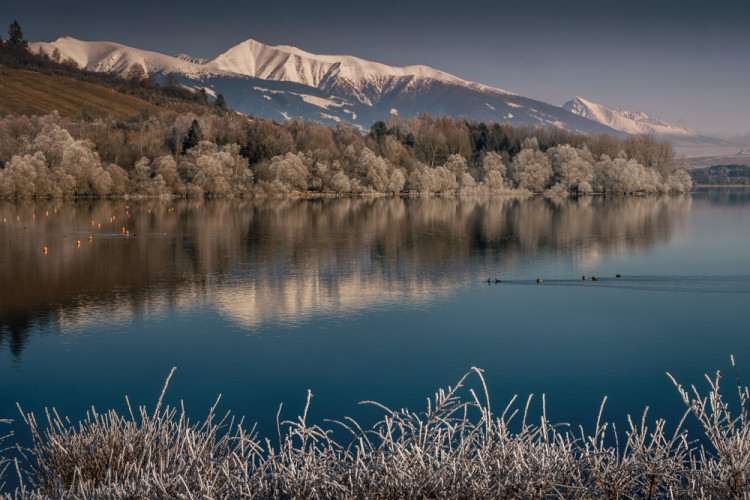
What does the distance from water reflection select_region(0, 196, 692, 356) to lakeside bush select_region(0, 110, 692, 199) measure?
3227cm

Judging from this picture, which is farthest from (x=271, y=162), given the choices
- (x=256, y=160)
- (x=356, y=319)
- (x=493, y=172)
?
(x=356, y=319)

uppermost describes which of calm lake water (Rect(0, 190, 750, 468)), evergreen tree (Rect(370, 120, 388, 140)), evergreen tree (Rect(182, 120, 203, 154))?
evergreen tree (Rect(370, 120, 388, 140))

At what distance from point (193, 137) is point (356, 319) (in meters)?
131

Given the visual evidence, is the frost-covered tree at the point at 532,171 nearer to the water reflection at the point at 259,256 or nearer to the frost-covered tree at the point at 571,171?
the frost-covered tree at the point at 571,171

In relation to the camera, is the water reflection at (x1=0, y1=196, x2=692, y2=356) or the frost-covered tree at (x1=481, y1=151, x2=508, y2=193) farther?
the frost-covered tree at (x1=481, y1=151, x2=508, y2=193)

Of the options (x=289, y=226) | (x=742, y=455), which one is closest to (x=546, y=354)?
(x=742, y=455)

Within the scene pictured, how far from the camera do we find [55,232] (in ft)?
230

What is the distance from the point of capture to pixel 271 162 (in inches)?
6314

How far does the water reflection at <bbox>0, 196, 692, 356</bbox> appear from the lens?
→ 121 ft

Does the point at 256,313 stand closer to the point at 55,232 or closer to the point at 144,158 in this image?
the point at 55,232

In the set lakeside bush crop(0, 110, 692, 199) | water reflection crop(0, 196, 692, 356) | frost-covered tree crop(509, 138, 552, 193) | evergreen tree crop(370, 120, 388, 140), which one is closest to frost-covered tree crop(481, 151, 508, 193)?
lakeside bush crop(0, 110, 692, 199)

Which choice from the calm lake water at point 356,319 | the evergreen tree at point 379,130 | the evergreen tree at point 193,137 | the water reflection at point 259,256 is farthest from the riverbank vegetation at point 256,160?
the calm lake water at point 356,319

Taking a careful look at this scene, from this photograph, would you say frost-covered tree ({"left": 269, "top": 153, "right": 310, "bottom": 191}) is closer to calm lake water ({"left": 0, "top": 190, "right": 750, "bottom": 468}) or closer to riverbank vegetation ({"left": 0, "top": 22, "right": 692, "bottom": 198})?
riverbank vegetation ({"left": 0, "top": 22, "right": 692, "bottom": 198})

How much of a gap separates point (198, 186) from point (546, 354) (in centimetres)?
12659
